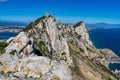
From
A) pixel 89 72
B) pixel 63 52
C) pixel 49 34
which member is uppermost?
pixel 49 34

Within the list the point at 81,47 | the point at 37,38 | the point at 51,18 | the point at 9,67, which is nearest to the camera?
the point at 9,67

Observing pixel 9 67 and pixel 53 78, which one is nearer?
pixel 53 78

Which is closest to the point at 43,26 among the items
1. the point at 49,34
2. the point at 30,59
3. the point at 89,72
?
the point at 49,34

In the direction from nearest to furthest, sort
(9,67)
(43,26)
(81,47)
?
(9,67)
(43,26)
(81,47)

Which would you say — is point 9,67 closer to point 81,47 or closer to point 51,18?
point 51,18

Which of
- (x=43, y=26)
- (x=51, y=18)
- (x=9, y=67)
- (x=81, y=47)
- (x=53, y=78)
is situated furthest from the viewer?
(x=81, y=47)

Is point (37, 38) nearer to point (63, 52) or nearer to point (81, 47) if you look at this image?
point (63, 52)

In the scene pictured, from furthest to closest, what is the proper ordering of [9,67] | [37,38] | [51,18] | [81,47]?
[81,47]
[51,18]
[37,38]
[9,67]

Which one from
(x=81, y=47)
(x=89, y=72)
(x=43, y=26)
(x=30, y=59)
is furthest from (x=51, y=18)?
(x=30, y=59)

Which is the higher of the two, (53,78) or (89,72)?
(53,78)
